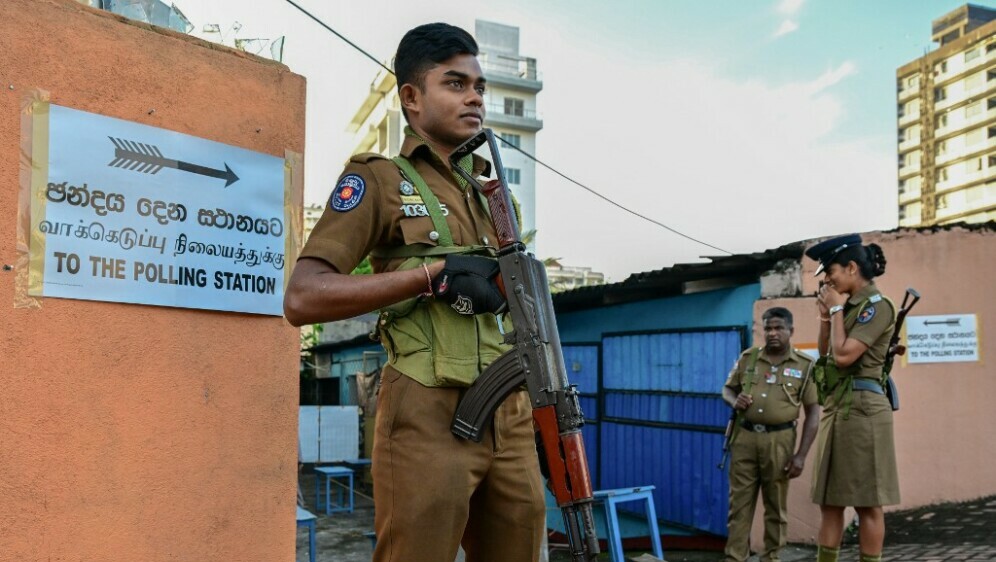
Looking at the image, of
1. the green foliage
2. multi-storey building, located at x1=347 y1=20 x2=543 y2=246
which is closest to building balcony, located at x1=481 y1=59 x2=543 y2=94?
multi-storey building, located at x1=347 y1=20 x2=543 y2=246

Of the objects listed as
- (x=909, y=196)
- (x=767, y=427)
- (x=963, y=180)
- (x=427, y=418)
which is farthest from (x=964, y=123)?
(x=427, y=418)

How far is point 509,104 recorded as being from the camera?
45844 mm

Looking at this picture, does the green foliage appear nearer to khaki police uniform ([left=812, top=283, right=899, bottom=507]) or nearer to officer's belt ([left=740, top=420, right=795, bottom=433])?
khaki police uniform ([left=812, top=283, right=899, bottom=507])

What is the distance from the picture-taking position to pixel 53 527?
2.57m

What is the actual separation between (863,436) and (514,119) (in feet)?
138

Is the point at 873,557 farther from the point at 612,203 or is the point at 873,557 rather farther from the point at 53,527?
the point at 612,203

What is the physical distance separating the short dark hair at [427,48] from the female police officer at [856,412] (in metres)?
2.98

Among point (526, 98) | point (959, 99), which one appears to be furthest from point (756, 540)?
point (959, 99)

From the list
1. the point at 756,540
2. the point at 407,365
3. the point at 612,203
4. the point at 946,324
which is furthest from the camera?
the point at 612,203

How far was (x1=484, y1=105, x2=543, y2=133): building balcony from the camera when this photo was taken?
44.1 meters

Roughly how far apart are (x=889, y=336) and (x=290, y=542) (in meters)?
3.07

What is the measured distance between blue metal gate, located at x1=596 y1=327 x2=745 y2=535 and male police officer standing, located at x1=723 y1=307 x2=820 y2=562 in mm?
1416

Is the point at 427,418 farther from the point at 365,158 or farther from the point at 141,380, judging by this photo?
the point at 141,380

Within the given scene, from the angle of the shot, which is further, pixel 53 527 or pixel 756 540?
pixel 756 540
